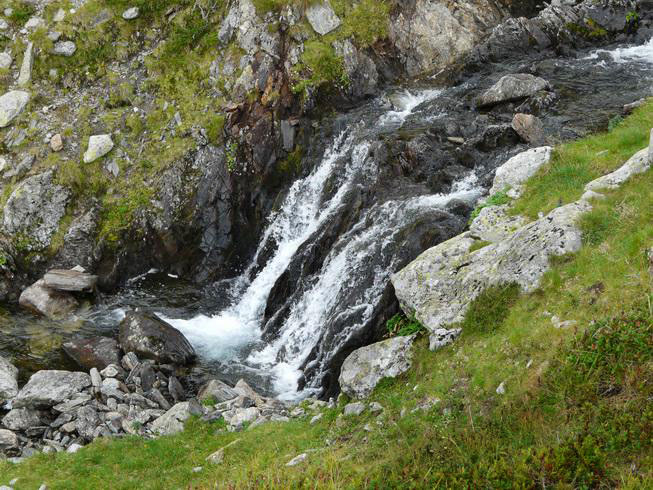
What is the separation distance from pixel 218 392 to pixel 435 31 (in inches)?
920

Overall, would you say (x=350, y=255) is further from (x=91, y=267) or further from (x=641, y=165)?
(x=91, y=267)

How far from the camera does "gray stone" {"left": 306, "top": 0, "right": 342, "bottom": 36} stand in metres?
27.4

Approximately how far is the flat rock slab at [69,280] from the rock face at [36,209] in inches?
85.2

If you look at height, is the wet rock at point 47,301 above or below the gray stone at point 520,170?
above

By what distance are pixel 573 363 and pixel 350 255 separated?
11.1 meters

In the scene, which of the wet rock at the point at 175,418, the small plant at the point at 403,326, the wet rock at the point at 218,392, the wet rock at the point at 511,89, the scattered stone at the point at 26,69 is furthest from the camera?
the scattered stone at the point at 26,69

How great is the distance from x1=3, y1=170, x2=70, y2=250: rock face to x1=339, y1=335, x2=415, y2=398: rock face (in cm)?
1730

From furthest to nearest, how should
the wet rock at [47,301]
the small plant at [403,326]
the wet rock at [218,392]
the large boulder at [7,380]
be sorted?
the wet rock at [47,301] < the large boulder at [7,380] < the wet rock at [218,392] < the small plant at [403,326]

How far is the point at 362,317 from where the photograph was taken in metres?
16.6

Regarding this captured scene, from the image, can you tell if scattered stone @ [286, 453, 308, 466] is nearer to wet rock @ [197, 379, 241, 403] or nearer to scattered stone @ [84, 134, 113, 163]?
wet rock @ [197, 379, 241, 403]

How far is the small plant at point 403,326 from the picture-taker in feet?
43.3

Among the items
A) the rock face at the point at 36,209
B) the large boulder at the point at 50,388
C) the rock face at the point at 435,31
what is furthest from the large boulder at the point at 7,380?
the rock face at the point at 435,31

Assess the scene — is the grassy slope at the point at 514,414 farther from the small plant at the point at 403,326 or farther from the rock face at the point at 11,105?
the rock face at the point at 11,105

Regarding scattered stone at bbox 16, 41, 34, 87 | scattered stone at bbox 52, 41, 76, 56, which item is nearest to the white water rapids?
scattered stone at bbox 52, 41, 76, 56
